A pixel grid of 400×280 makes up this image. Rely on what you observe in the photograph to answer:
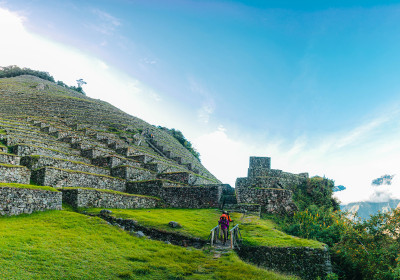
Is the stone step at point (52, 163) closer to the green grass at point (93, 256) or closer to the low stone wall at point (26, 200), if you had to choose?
the low stone wall at point (26, 200)

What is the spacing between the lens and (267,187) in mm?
19406

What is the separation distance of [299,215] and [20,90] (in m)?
53.2

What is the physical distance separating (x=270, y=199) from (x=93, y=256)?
1214 centimetres

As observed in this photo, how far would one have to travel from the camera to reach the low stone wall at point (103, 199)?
14.9 metres

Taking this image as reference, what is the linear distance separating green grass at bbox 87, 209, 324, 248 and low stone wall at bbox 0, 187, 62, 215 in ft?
6.39

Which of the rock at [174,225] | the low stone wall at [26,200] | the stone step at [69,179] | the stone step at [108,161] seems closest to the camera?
the low stone wall at [26,200]

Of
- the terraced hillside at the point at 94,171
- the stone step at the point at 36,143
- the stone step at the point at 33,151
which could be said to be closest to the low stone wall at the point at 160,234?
the terraced hillside at the point at 94,171

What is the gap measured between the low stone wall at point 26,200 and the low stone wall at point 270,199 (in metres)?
11.0

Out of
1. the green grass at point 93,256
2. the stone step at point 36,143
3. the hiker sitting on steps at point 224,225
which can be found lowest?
the green grass at point 93,256

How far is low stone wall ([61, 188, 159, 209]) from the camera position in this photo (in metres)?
14.9

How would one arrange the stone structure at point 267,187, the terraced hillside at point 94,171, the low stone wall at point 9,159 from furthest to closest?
1. the stone structure at point 267,187
2. the terraced hillside at point 94,171
3. the low stone wall at point 9,159

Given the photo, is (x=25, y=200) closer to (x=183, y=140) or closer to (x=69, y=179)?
(x=69, y=179)

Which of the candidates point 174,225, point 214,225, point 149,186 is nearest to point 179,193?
point 149,186

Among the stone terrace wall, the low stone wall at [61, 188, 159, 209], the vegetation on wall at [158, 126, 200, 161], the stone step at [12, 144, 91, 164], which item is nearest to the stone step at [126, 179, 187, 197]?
the stone terrace wall
